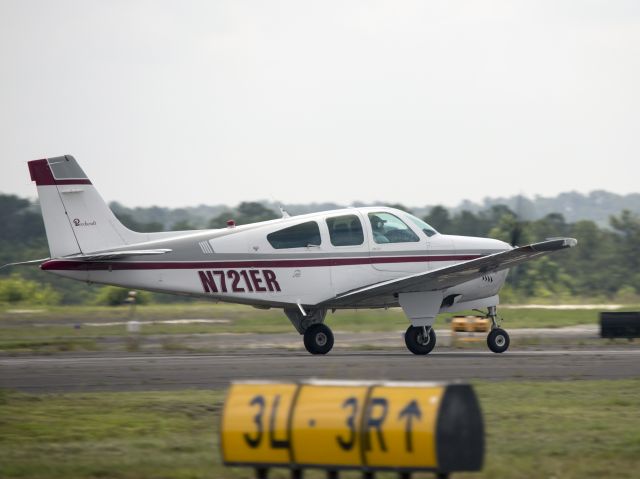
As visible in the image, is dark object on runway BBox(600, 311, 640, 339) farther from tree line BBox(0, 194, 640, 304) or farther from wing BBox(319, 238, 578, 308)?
tree line BBox(0, 194, 640, 304)

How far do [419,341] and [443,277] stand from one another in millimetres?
1539

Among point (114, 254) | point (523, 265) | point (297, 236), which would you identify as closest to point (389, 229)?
point (297, 236)

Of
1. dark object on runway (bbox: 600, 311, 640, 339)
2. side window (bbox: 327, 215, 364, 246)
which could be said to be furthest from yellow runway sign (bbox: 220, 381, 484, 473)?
dark object on runway (bbox: 600, 311, 640, 339)

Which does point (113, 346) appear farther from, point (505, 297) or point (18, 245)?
point (18, 245)

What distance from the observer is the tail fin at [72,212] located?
73.3 feet

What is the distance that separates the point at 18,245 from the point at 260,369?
56.0 m

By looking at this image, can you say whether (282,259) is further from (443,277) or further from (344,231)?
(443,277)

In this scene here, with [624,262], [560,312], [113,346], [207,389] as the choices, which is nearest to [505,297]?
[560,312]

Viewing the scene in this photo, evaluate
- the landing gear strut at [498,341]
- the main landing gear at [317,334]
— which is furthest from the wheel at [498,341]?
the main landing gear at [317,334]

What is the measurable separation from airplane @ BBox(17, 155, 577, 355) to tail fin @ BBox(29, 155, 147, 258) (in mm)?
20

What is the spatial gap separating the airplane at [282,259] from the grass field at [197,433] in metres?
5.88

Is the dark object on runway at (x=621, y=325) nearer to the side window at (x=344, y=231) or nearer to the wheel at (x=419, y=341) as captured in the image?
the wheel at (x=419, y=341)

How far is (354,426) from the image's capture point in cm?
880

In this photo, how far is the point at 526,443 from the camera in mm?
11945
